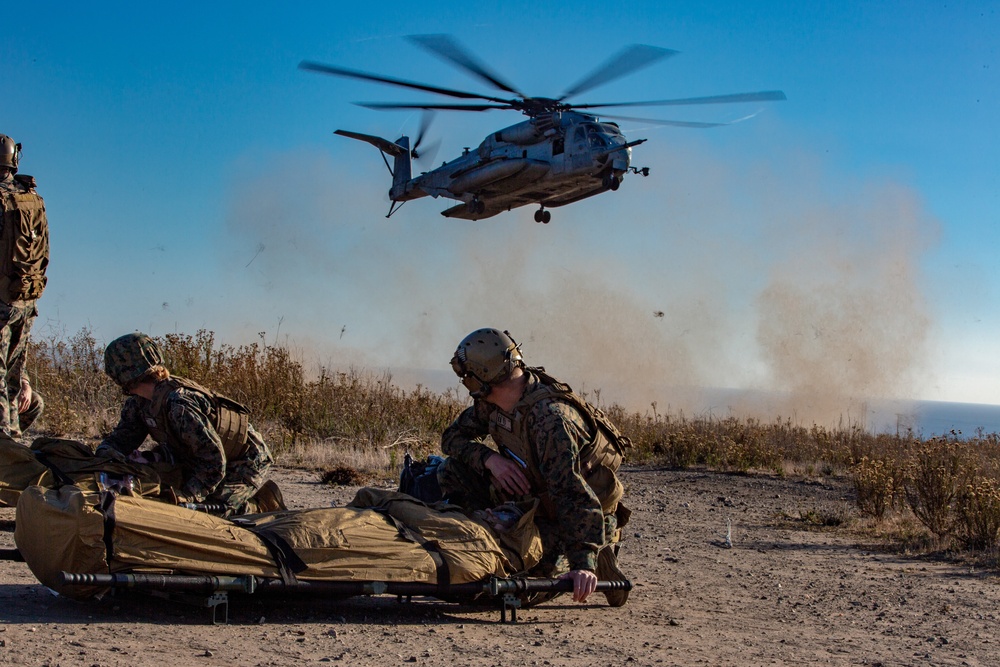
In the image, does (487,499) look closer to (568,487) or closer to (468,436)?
(468,436)

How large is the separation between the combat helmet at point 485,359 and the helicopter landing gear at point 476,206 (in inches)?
531

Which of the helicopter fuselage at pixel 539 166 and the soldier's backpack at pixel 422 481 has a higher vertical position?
the helicopter fuselage at pixel 539 166

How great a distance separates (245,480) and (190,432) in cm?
50

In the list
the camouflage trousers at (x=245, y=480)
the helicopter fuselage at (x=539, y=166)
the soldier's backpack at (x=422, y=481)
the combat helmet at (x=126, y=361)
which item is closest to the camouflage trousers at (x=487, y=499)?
the soldier's backpack at (x=422, y=481)

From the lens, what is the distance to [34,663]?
11.5 ft

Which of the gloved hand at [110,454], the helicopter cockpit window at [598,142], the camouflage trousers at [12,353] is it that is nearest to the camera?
the gloved hand at [110,454]

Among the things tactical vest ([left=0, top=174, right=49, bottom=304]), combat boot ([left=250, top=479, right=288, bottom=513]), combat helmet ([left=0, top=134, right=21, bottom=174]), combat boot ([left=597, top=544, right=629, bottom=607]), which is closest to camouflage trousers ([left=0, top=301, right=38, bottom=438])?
tactical vest ([left=0, top=174, right=49, bottom=304])

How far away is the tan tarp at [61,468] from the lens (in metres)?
5.82

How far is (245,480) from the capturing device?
610cm

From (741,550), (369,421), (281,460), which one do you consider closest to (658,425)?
(369,421)

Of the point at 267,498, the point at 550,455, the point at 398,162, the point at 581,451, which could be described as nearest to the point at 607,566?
the point at 581,451

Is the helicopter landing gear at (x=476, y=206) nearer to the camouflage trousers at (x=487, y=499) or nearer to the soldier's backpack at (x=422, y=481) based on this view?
the soldier's backpack at (x=422, y=481)

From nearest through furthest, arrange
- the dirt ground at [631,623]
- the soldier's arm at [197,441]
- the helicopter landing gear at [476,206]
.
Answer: the dirt ground at [631,623] → the soldier's arm at [197,441] → the helicopter landing gear at [476,206]

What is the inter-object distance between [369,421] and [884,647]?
887 cm
